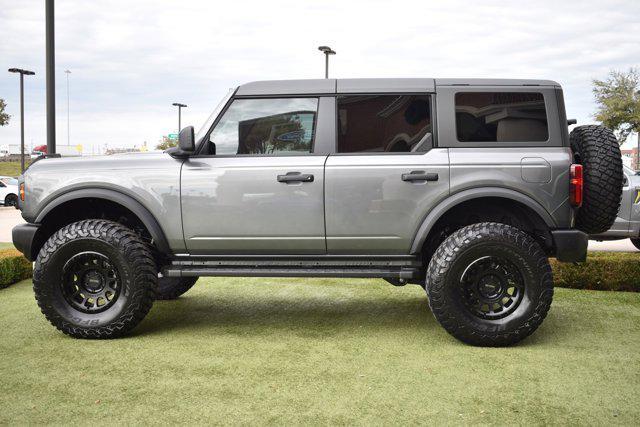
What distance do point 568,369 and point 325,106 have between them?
2.69 meters

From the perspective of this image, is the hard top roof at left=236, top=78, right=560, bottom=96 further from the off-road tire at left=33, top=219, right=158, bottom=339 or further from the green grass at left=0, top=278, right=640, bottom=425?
the green grass at left=0, top=278, right=640, bottom=425

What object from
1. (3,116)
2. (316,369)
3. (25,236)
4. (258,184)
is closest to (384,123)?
(258,184)

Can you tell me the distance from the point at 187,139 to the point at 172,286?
85.6 inches

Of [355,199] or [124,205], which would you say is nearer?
[355,199]

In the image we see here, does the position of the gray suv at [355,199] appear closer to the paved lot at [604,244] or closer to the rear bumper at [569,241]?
the rear bumper at [569,241]

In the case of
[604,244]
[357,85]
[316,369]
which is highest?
[357,85]

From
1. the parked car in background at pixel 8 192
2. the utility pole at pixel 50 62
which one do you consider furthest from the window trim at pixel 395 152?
the parked car in background at pixel 8 192

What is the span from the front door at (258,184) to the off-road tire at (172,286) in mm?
1461

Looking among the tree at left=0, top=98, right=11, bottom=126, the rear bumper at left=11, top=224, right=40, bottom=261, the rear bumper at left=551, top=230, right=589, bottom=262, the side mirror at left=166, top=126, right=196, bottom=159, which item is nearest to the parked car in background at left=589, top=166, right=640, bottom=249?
the rear bumper at left=551, top=230, right=589, bottom=262

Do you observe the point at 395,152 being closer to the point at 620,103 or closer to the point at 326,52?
the point at 326,52

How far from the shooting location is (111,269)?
5.09 metres

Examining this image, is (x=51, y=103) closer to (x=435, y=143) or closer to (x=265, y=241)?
(x=265, y=241)

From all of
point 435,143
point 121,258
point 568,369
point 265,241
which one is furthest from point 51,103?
point 568,369

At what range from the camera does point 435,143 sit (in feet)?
16.2
